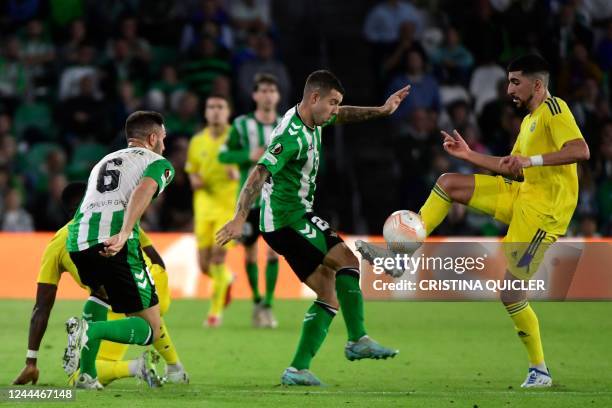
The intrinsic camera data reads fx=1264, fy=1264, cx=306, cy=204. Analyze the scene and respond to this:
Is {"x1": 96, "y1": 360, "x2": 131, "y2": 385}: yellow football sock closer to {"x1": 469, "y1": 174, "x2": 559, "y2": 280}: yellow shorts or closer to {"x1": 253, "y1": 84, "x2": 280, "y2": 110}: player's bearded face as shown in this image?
{"x1": 469, "y1": 174, "x2": 559, "y2": 280}: yellow shorts

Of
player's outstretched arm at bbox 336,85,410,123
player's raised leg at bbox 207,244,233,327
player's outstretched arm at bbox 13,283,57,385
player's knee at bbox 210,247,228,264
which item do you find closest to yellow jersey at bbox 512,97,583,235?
player's outstretched arm at bbox 336,85,410,123

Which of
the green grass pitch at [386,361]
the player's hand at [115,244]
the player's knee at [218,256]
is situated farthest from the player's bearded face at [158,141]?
the player's knee at [218,256]

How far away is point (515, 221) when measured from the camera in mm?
8000

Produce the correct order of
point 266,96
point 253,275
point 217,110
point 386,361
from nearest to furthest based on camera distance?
point 386,361
point 266,96
point 253,275
point 217,110

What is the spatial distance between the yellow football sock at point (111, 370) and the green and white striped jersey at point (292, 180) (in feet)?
4.11

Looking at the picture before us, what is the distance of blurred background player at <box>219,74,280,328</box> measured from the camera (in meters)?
11.8

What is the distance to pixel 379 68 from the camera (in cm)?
1727

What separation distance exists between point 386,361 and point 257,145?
3.20 m

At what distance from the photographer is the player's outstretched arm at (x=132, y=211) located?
23.2 ft

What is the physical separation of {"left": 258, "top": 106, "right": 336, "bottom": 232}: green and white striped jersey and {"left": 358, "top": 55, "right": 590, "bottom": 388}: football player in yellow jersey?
1.58 ft

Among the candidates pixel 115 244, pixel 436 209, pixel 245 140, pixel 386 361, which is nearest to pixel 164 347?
pixel 115 244

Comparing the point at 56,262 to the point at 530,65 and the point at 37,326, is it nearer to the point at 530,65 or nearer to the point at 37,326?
the point at 37,326

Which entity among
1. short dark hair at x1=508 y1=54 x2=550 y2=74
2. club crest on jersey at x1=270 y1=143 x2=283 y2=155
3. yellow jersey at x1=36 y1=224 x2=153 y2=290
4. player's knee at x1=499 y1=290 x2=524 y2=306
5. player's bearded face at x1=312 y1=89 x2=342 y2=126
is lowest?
player's knee at x1=499 y1=290 x2=524 y2=306

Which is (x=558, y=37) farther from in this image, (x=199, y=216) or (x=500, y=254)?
(x=500, y=254)
